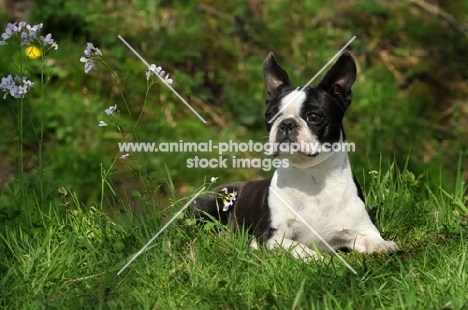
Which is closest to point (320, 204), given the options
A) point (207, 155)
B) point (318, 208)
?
point (318, 208)

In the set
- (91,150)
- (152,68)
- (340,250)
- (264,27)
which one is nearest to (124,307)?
(152,68)

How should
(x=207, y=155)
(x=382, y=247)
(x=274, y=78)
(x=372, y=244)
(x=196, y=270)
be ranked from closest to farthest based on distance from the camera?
(x=196, y=270) → (x=382, y=247) → (x=372, y=244) → (x=274, y=78) → (x=207, y=155)

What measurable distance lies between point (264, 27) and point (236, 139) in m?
1.79

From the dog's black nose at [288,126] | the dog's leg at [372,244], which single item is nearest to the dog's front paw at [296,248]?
the dog's leg at [372,244]

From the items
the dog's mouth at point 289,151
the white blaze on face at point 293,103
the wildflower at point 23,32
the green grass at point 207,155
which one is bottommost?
the green grass at point 207,155

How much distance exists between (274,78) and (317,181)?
2.52 ft

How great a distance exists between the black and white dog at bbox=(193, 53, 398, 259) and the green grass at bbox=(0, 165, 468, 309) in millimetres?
291

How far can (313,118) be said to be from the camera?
4.83m

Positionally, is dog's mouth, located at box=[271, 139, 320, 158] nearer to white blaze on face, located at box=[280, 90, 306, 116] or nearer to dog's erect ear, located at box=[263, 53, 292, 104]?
white blaze on face, located at box=[280, 90, 306, 116]

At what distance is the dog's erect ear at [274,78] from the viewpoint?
5215mm

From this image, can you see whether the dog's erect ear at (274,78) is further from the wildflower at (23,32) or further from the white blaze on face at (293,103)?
the wildflower at (23,32)

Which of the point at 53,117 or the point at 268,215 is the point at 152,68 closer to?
the point at 268,215

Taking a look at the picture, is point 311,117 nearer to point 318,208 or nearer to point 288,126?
point 288,126

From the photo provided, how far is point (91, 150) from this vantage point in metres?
8.14
